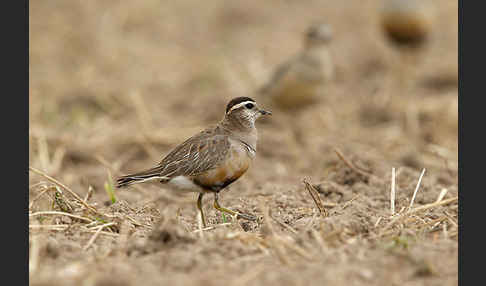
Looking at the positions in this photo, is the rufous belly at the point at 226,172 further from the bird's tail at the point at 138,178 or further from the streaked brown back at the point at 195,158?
the bird's tail at the point at 138,178

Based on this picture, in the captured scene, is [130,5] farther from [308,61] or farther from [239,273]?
[239,273]

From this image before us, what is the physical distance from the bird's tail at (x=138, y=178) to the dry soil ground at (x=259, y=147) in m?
0.29

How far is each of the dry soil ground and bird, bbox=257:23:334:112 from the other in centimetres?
48

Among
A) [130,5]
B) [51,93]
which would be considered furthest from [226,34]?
[51,93]

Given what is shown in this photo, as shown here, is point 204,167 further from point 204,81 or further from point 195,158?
point 204,81

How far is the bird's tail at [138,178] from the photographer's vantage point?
5832 millimetres

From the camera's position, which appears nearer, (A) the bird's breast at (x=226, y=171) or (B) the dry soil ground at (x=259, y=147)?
(B) the dry soil ground at (x=259, y=147)

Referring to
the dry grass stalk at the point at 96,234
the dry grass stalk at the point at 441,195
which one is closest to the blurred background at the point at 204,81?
the dry grass stalk at the point at 441,195

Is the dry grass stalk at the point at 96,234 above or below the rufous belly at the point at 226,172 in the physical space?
below

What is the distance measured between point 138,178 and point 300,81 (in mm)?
4569

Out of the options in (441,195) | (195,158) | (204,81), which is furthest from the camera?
(204,81)

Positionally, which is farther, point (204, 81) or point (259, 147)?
point (204, 81)

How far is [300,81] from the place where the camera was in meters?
9.98

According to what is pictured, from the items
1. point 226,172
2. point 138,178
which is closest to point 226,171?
point 226,172
